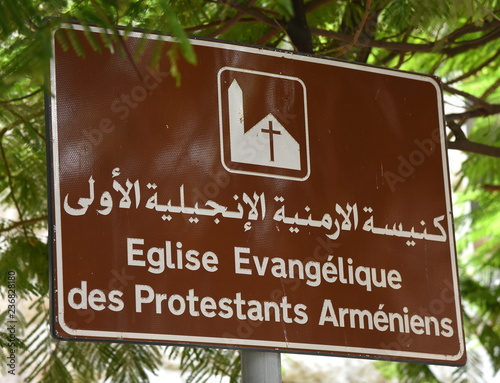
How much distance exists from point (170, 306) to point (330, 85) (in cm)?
86

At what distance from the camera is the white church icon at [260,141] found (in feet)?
8.45

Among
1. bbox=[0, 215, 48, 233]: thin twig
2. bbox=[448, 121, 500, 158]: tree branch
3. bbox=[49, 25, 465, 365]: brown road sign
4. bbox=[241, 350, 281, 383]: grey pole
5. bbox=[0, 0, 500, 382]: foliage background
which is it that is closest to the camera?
bbox=[49, 25, 465, 365]: brown road sign

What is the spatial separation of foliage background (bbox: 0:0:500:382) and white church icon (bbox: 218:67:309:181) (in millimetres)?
186

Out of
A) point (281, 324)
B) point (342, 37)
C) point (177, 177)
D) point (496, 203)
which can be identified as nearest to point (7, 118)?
point (342, 37)

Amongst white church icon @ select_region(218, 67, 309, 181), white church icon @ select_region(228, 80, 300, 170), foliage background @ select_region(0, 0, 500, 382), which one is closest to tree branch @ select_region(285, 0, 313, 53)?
foliage background @ select_region(0, 0, 500, 382)

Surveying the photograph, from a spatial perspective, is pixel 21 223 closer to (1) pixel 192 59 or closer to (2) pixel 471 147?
(2) pixel 471 147

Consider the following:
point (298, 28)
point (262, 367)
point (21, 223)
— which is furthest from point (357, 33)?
point (21, 223)

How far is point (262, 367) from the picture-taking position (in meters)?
2.46

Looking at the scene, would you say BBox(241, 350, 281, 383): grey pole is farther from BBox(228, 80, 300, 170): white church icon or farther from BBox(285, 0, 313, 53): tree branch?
BBox(285, 0, 313, 53): tree branch

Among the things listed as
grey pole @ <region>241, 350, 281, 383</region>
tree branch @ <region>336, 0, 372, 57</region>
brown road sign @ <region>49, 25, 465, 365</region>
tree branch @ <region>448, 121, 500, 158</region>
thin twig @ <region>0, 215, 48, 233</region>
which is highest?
tree branch @ <region>336, 0, 372, 57</region>

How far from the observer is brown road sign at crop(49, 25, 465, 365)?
2.32 m

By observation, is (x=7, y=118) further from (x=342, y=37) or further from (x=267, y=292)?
(x=267, y=292)

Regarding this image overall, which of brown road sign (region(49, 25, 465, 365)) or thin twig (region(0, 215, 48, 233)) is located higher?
thin twig (region(0, 215, 48, 233))

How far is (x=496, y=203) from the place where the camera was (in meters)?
6.45
